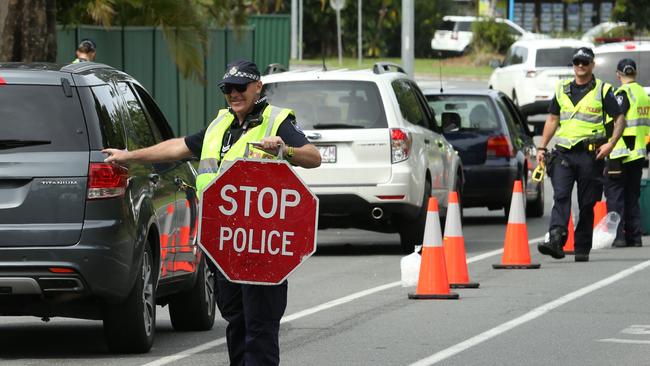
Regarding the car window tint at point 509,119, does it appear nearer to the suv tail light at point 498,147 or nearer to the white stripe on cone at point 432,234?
the suv tail light at point 498,147

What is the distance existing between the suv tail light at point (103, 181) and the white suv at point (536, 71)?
2803cm

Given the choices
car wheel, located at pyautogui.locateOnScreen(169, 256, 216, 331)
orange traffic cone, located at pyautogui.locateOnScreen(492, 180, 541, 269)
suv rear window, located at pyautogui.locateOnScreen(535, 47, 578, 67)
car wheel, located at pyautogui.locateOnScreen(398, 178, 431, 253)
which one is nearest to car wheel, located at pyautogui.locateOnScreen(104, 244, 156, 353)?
car wheel, located at pyautogui.locateOnScreen(169, 256, 216, 331)

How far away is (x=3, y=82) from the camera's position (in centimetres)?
942

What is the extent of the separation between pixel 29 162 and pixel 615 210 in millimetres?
9269

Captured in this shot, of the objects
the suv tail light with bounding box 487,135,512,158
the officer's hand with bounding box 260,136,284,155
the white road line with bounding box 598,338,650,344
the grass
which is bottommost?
the grass

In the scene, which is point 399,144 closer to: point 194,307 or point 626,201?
point 626,201

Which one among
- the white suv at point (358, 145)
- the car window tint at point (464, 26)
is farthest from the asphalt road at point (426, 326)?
the car window tint at point (464, 26)

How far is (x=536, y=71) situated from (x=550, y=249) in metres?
22.3

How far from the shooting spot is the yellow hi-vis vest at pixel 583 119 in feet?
50.5

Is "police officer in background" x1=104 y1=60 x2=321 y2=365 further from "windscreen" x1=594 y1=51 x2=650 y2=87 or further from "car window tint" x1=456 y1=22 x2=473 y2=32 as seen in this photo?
"car window tint" x1=456 y1=22 x2=473 y2=32

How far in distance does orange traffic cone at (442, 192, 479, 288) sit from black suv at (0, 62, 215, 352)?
387cm

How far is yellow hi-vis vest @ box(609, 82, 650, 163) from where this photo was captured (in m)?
17.4

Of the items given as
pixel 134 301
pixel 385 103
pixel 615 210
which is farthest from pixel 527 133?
pixel 134 301

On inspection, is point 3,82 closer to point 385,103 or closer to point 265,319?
point 265,319
